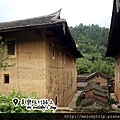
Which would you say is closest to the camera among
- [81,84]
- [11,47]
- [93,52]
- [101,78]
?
[11,47]

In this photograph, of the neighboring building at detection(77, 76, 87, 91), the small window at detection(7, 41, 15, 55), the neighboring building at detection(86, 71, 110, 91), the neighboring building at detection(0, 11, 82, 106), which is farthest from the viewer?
the neighboring building at detection(77, 76, 87, 91)

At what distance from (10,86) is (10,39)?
237 centimetres

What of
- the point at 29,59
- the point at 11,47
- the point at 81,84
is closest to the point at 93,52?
the point at 81,84

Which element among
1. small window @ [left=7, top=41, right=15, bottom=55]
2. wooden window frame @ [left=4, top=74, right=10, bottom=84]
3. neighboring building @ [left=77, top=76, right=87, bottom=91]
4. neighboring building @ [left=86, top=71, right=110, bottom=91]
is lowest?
neighboring building @ [left=77, top=76, right=87, bottom=91]

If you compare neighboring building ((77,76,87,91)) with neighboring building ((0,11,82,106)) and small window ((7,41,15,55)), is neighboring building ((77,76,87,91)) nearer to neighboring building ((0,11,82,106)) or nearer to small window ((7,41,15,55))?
neighboring building ((0,11,82,106))

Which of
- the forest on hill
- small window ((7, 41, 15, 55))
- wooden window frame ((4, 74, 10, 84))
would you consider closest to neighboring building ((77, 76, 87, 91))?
the forest on hill

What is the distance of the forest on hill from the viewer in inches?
1828

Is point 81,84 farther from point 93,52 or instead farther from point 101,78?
point 93,52

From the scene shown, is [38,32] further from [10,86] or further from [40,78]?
[10,86]

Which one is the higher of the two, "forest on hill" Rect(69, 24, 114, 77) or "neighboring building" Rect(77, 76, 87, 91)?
"forest on hill" Rect(69, 24, 114, 77)

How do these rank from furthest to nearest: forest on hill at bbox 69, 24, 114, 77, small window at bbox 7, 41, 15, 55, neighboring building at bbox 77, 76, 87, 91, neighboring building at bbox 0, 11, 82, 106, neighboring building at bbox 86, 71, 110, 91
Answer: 1. forest on hill at bbox 69, 24, 114, 77
2. neighboring building at bbox 77, 76, 87, 91
3. neighboring building at bbox 86, 71, 110, 91
4. small window at bbox 7, 41, 15, 55
5. neighboring building at bbox 0, 11, 82, 106

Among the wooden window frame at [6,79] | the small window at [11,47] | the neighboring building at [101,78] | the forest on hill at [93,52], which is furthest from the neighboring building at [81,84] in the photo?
the small window at [11,47]

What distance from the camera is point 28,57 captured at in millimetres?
8836

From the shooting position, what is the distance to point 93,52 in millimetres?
61031
